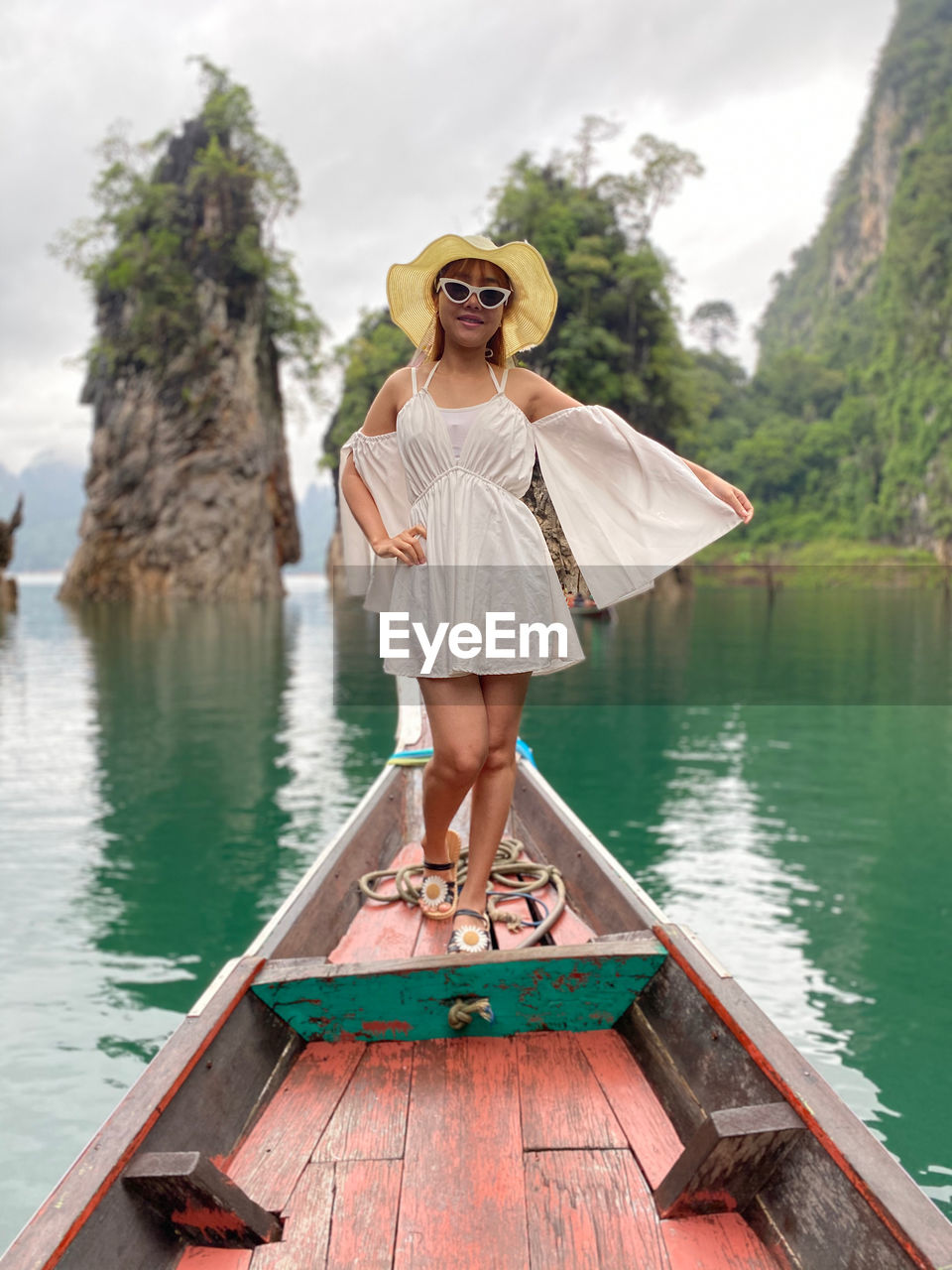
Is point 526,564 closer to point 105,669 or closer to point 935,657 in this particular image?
point 105,669

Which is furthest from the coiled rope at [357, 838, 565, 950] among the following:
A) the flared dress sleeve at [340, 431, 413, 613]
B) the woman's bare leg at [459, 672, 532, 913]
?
the flared dress sleeve at [340, 431, 413, 613]

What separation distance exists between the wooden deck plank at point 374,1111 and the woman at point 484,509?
397mm

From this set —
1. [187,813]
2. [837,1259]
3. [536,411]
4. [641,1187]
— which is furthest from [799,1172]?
[187,813]

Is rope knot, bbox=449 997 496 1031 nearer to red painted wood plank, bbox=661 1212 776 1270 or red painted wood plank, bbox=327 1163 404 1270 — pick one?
red painted wood plank, bbox=327 1163 404 1270

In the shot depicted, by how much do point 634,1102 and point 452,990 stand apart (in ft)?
1.47

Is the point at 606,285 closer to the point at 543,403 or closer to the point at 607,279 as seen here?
the point at 607,279

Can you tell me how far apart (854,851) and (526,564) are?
4.24m

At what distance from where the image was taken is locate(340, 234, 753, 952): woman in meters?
2.44

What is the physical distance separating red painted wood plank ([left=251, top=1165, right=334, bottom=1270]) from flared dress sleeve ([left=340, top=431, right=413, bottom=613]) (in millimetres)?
1436

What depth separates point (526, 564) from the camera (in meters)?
2.46

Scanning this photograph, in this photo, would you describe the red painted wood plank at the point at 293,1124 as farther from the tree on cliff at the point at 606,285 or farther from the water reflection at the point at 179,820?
the tree on cliff at the point at 606,285

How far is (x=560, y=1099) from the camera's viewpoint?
6.47 ft

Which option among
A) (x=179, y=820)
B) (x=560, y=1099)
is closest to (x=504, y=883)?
(x=560, y=1099)

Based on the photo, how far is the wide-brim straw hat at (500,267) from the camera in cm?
242
